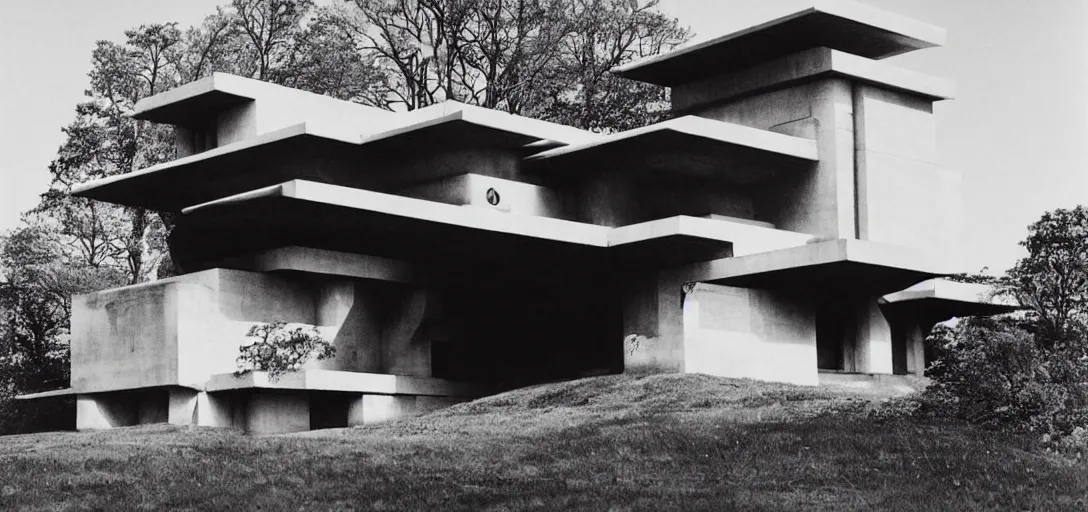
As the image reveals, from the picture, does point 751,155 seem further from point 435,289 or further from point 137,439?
point 137,439

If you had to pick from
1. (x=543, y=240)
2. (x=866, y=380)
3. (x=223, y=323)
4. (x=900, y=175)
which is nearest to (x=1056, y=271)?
(x=900, y=175)

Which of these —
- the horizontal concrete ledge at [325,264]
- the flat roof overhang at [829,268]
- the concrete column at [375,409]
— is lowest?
the concrete column at [375,409]

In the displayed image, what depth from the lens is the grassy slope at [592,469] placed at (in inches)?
783

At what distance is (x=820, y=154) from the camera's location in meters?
38.2

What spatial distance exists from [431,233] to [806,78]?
1028cm

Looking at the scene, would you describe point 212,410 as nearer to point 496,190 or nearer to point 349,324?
point 349,324

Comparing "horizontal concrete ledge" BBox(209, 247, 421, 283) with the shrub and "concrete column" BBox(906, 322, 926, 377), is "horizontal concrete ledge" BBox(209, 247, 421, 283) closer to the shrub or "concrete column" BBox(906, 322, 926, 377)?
"concrete column" BBox(906, 322, 926, 377)

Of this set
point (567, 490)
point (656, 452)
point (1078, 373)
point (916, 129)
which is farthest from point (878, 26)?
point (567, 490)

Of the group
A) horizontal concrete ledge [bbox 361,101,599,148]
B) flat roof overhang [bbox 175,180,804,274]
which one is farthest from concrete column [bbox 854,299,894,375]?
horizontal concrete ledge [bbox 361,101,599,148]

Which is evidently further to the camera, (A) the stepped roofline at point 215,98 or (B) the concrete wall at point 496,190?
(A) the stepped roofline at point 215,98

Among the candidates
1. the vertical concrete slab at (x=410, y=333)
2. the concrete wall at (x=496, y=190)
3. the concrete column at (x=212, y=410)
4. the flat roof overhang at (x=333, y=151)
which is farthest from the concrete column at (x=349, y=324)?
the flat roof overhang at (x=333, y=151)

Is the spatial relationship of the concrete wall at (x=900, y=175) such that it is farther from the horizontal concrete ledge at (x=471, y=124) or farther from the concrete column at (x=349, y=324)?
the concrete column at (x=349, y=324)

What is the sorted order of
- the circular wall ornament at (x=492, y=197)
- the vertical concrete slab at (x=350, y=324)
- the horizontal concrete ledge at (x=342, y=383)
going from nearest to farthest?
the horizontal concrete ledge at (x=342, y=383) < the vertical concrete slab at (x=350, y=324) < the circular wall ornament at (x=492, y=197)

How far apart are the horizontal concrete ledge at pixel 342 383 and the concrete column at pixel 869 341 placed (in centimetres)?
991
